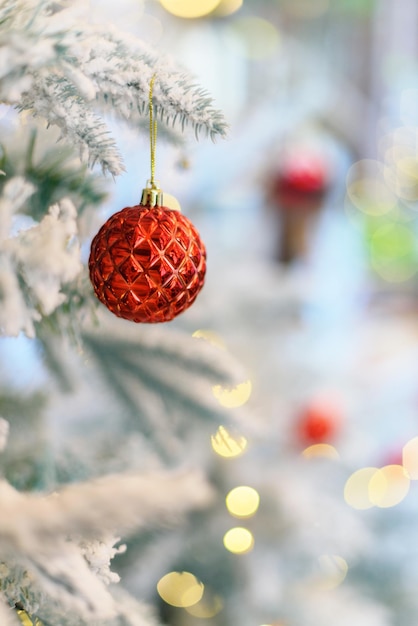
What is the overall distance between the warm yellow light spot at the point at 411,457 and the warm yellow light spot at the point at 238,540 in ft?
1.40

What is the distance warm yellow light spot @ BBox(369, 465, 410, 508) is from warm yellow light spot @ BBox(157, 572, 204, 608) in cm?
25

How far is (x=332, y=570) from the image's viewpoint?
60 cm

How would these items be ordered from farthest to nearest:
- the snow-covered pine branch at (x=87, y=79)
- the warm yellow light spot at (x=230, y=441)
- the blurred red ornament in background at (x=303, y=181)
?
1. the blurred red ornament in background at (x=303, y=181)
2. the warm yellow light spot at (x=230, y=441)
3. the snow-covered pine branch at (x=87, y=79)

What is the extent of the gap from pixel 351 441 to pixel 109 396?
21.5 inches

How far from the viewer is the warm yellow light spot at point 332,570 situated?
58 cm

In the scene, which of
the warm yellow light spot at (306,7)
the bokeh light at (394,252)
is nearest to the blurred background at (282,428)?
the bokeh light at (394,252)

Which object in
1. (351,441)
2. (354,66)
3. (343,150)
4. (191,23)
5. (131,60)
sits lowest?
(131,60)

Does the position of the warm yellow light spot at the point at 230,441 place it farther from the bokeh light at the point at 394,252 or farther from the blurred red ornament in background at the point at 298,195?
the bokeh light at the point at 394,252

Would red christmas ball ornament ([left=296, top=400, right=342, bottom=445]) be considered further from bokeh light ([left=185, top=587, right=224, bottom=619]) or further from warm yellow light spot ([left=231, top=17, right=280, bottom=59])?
warm yellow light spot ([left=231, top=17, right=280, bottom=59])

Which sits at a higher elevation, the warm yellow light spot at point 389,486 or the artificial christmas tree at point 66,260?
the warm yellow light spot at point 389,486

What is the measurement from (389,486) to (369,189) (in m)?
1.92

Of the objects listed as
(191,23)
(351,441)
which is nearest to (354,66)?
(191,23)

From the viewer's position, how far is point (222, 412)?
453mm

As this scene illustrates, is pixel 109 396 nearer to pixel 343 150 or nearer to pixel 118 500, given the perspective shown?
pixel 118 500
